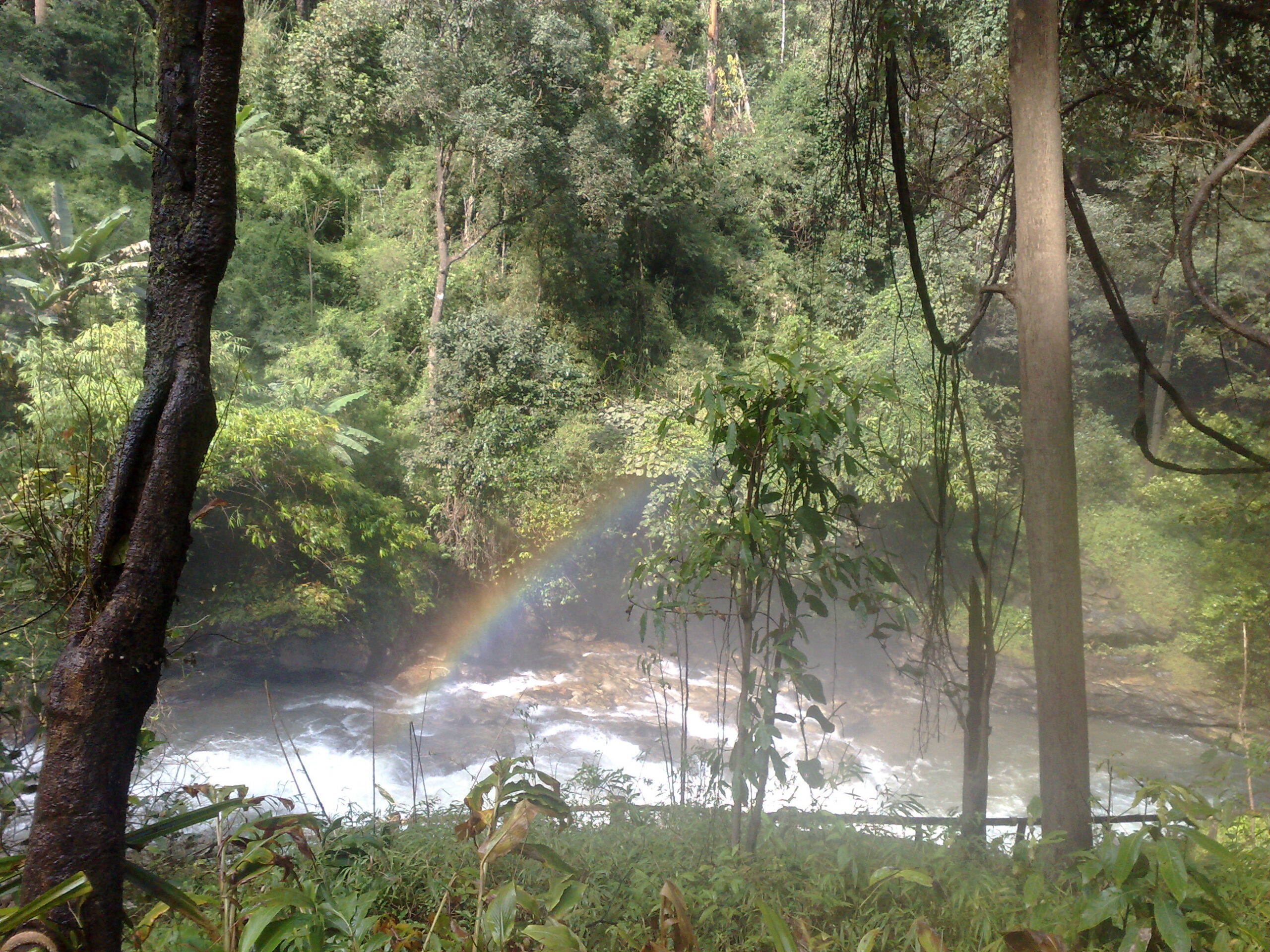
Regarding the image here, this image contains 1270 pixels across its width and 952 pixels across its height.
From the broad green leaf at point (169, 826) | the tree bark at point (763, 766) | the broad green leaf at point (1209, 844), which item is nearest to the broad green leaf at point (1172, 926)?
the broad green leaf at point (1209, 844)

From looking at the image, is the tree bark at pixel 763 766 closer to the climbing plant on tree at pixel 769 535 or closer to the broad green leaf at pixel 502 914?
the climbing plant on tree at pixel 769 535

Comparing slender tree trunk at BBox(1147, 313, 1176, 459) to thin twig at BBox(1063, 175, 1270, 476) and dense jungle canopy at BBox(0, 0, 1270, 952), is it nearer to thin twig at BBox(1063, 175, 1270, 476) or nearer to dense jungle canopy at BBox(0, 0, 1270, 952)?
dense jungle canopy at BBox(0, 0, 1270, 952)

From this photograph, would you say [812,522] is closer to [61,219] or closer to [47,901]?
[47,901]

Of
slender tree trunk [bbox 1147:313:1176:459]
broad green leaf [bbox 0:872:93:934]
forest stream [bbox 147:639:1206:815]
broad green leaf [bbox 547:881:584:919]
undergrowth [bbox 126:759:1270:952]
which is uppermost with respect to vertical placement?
slender tree trunk [bbox 1147:313:1176:459]

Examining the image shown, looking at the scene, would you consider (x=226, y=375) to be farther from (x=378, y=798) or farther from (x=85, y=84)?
(x=85, y=84)

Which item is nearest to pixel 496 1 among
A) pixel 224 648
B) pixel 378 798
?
pixel 224 648

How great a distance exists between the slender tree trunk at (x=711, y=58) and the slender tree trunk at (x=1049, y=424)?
16.1 meters

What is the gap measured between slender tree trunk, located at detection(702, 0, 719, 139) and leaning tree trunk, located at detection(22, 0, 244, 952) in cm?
1712

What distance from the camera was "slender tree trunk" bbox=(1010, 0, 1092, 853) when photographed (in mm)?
2404

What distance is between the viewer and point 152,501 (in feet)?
5.58

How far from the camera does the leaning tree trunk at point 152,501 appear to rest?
1.60 metres

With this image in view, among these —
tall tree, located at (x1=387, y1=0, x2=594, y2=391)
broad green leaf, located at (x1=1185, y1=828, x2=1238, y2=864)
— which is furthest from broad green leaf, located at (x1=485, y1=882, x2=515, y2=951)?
tall tree, located at (x1=387, y1=0, x2=594, y2=391)

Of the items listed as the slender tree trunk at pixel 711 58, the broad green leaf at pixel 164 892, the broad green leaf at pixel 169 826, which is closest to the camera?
the broad green leaf at pixel 164 892

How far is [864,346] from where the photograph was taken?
469 inches
